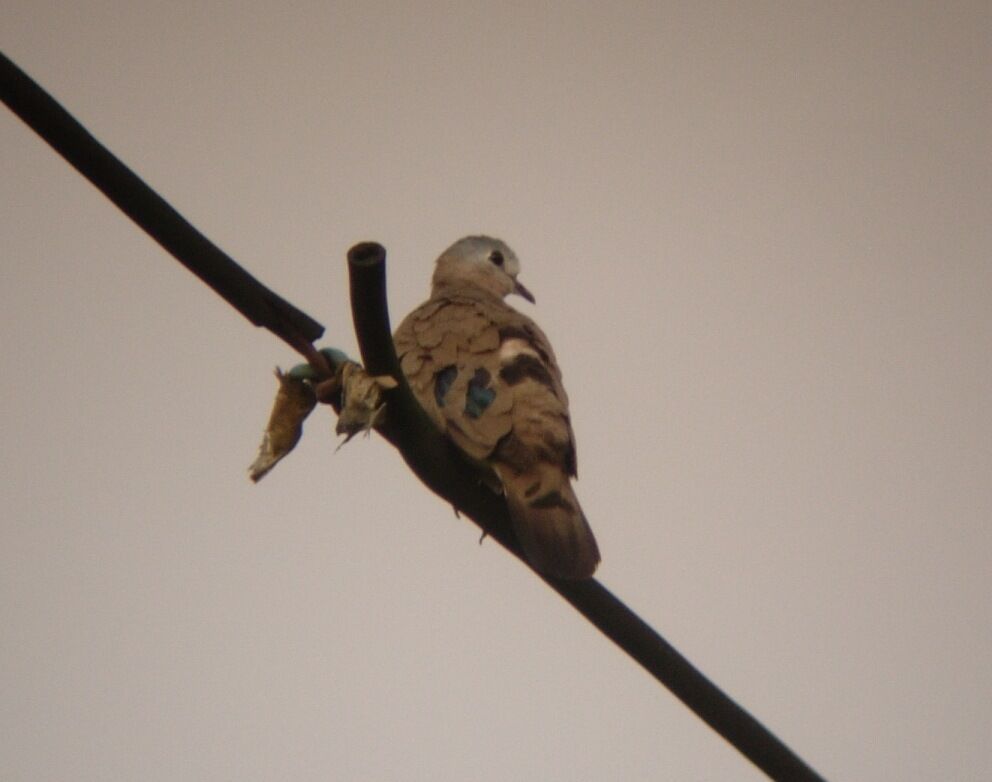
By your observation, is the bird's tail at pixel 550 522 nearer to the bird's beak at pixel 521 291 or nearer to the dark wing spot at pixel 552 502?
the dark wing spot at pixel 552 502

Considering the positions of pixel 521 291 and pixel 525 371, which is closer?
pixel 525 371

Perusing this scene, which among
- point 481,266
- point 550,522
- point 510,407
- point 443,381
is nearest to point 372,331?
point 550,522

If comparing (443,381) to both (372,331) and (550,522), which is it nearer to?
(550,522)

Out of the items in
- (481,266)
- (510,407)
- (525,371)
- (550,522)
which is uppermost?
(481,266)

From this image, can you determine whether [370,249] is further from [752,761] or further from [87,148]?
[752,761]

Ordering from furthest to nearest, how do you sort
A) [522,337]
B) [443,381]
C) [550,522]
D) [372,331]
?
[522,337] → [443,381] → [550,522] → [372,331]

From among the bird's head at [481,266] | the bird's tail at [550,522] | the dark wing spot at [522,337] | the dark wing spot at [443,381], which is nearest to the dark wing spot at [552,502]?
the bird's tail at [550,522]
